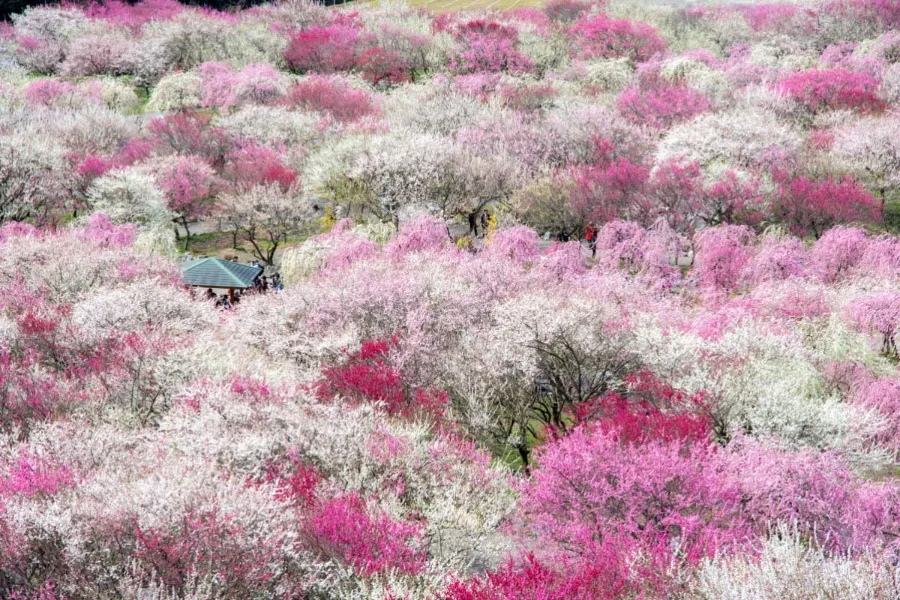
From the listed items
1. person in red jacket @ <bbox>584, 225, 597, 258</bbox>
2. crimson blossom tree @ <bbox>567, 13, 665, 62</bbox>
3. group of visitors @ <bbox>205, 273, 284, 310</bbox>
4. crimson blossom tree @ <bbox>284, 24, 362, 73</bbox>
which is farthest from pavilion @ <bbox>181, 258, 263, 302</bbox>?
crimson blossom tree @ <bbox>567, 13, 665, 62</bbox>

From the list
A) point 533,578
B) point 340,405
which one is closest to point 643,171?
point 340,405

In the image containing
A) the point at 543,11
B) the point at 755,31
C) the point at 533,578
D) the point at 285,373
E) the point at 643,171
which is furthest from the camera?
the point at 543,11

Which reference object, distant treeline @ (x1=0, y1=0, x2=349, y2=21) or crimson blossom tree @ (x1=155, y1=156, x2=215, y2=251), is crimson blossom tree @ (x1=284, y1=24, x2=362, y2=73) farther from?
distant treeline @ (x1=0, y1=0, x2=349, y2=21)

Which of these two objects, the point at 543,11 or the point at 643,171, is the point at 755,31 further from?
the point at 643,171

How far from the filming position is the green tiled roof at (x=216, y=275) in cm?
3997

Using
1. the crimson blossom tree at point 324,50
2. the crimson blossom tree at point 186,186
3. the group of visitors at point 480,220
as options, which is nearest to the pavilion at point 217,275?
the crimson blossom tree at point 186,186

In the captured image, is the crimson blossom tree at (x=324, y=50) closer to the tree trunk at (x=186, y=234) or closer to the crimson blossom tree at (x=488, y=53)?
the crimson blossom tree at (x=488, y=53)

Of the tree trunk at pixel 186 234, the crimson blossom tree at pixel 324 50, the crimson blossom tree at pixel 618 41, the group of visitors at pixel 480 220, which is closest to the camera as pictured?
the group of visitors at pixel 480 220

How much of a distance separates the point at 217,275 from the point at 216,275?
0.05 metres

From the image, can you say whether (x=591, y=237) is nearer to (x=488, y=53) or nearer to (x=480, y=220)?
(x=480, y=220)

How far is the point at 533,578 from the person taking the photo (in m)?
15.3

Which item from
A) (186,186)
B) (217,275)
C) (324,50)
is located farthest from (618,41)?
(217,275)

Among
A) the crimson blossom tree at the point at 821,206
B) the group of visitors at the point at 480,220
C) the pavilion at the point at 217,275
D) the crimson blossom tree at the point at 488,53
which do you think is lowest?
the group of visitors at the point at 480,220

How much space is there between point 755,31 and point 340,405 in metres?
87.6
